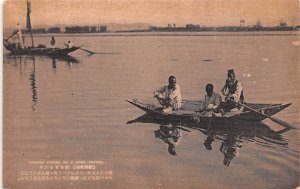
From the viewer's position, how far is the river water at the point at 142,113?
5.19 feet

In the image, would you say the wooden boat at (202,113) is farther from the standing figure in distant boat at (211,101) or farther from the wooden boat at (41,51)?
the wooden boat at (41,51)

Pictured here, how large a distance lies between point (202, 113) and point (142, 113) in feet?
0.69

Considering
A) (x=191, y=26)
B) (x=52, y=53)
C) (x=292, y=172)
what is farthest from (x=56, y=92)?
(x=292, y=172)

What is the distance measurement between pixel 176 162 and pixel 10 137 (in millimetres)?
586

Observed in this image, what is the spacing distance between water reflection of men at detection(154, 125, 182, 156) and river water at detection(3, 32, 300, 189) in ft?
0.05

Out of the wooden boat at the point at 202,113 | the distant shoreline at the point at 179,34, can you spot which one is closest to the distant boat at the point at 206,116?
the wooden boat at the point at 202,113

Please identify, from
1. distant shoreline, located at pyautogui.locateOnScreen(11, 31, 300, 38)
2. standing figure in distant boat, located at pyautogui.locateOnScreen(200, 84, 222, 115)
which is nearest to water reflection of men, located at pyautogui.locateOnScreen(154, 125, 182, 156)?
standing figure in distant boat, located at pyautogui.locateOnScreen(200, 84, 222, 115)

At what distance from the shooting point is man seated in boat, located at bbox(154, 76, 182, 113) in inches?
Answer: 63.3

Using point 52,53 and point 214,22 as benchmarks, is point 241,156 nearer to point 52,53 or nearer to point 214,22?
point 214,22

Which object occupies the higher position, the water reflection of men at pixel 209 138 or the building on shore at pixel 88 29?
the building on shore at pixel 88 29

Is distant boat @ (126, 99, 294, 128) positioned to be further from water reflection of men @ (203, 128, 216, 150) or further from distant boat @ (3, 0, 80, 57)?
distant boat @ (3, 0, 80, 57)

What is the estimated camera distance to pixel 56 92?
1603 mm

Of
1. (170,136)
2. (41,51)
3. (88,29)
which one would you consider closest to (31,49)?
(41,51)

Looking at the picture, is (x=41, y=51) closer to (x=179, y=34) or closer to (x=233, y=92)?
(x=179, y=34)
